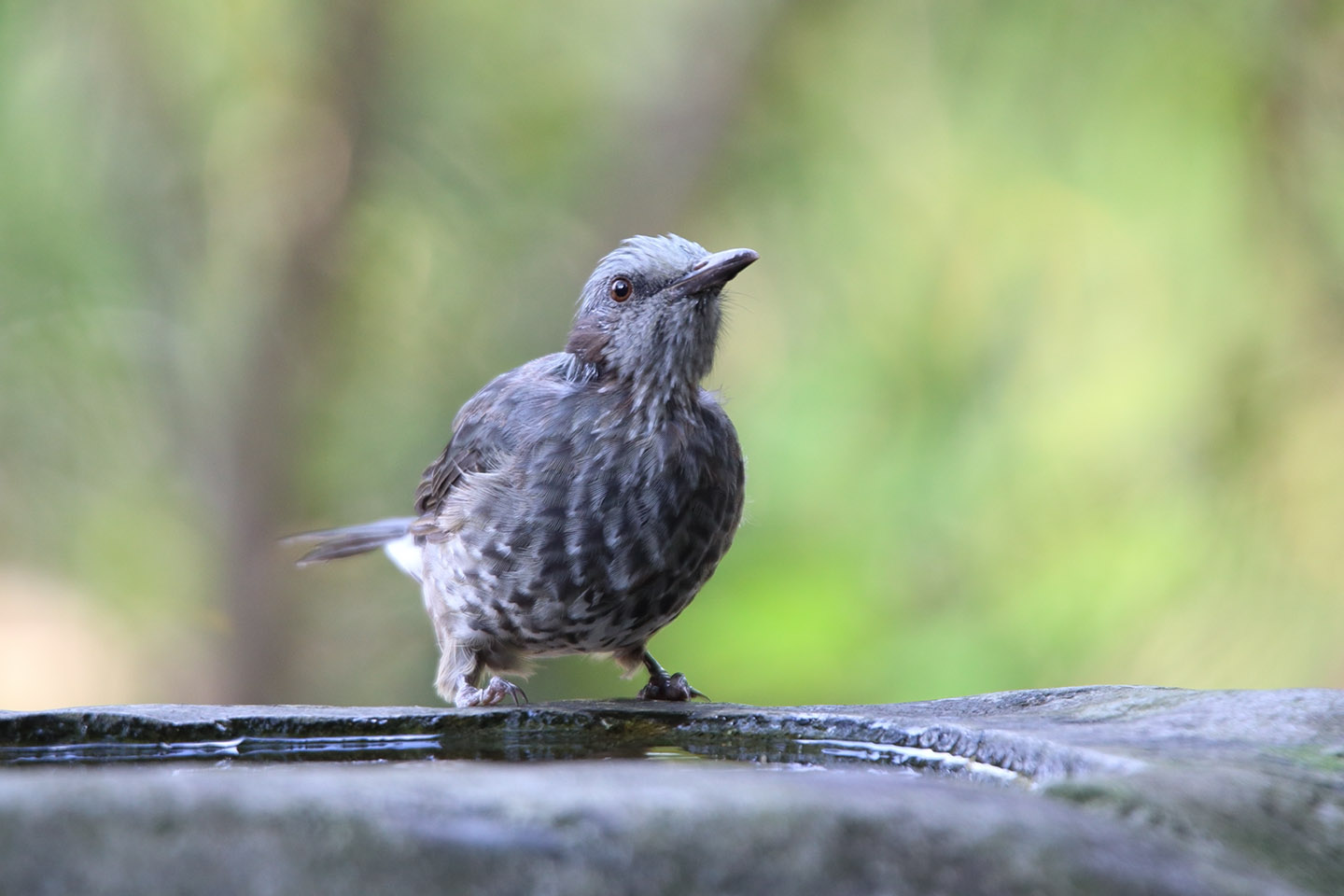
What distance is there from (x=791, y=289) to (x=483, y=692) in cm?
504

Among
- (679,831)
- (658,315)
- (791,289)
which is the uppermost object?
(791,289)

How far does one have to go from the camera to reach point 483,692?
4355 mm

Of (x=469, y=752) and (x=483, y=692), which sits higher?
(x=483, y=692)

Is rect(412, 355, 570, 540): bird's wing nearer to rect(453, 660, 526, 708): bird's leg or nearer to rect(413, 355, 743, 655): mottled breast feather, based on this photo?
rect(413, 355, 743, 655): mottled breast feather

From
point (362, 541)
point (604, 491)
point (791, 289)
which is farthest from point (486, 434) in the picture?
point (791, 289)

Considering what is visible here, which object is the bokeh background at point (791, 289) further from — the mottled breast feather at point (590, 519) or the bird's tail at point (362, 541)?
the mottled breast feather at point (590, 519)

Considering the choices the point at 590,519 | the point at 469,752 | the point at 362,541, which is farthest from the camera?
the point at 362,541

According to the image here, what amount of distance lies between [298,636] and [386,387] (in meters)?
1.48

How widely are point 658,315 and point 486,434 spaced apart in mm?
725

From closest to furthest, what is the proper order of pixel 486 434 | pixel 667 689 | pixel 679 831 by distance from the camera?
pixel 679 831 → pixel 667 689 → pixel 486 434

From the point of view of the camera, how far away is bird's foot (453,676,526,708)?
4320 millimetres

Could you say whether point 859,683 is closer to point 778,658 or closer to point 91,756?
point 778,658

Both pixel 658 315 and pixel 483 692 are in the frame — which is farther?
pixel 483 692

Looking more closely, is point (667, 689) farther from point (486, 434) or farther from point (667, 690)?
point (486, 434)
